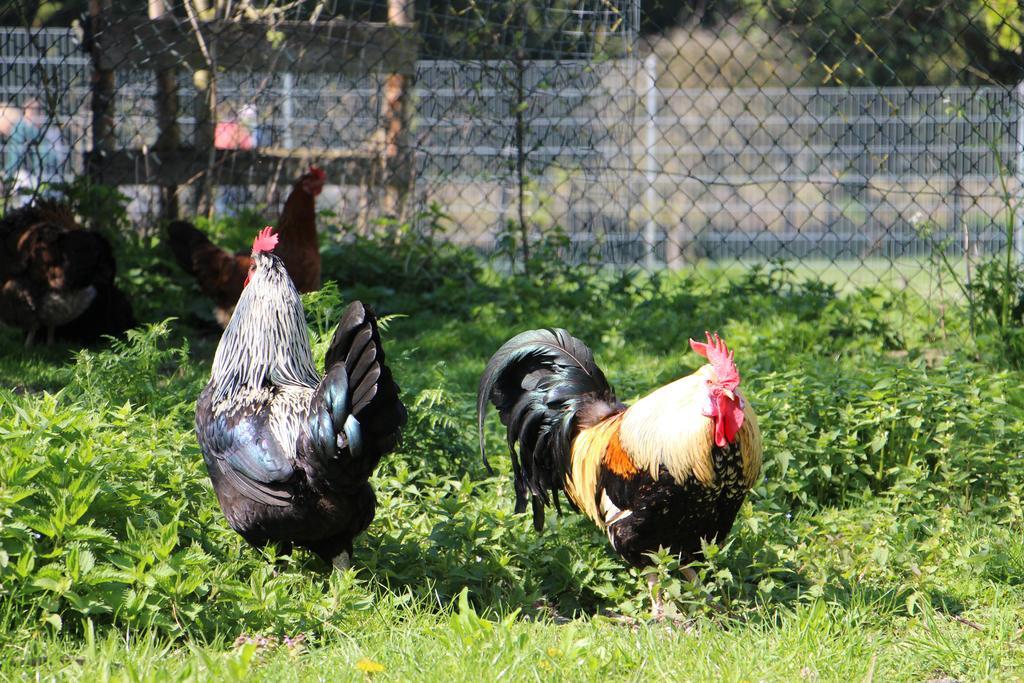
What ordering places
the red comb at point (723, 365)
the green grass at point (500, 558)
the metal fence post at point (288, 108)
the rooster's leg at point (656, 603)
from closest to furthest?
the green grass at point (500, 558) → the red comb at point (723, 365) → the rooster's leg at point (656, 603) → the metal fence post at point (288, 108)

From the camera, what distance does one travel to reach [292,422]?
3227 mm

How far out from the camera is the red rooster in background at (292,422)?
2984 mm

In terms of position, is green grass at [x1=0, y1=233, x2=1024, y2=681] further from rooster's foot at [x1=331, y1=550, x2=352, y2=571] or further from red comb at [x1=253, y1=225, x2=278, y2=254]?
red comb at [x1=253, y1=225, x2=278, y2=254]

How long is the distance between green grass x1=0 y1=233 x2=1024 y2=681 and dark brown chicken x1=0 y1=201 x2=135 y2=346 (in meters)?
0.64

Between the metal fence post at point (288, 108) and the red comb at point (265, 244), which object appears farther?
the metal fence post at point (288, 108)

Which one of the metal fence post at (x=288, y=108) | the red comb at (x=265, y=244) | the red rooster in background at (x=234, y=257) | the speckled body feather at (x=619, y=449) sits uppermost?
the metal fence post at (x=288, y=108)

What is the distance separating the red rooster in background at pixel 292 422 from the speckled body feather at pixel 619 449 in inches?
25.0

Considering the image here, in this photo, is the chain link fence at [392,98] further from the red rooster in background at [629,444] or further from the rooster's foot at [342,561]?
the rooster's foot at [342,561]

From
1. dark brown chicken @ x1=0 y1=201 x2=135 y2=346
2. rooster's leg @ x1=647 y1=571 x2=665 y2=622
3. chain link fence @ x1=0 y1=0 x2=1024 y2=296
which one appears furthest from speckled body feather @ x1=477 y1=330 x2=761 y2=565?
dark brown chicken @ x1=0 y1=201 x2=135 y2=346

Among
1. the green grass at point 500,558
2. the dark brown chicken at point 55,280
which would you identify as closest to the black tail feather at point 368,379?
the green grass at point 500,558

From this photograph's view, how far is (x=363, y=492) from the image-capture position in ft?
10.9

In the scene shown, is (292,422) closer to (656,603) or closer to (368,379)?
(368,379)

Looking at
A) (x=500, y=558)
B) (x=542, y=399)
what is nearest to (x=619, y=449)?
(x=542, y=399)

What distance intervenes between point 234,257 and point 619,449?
391 centimetres
